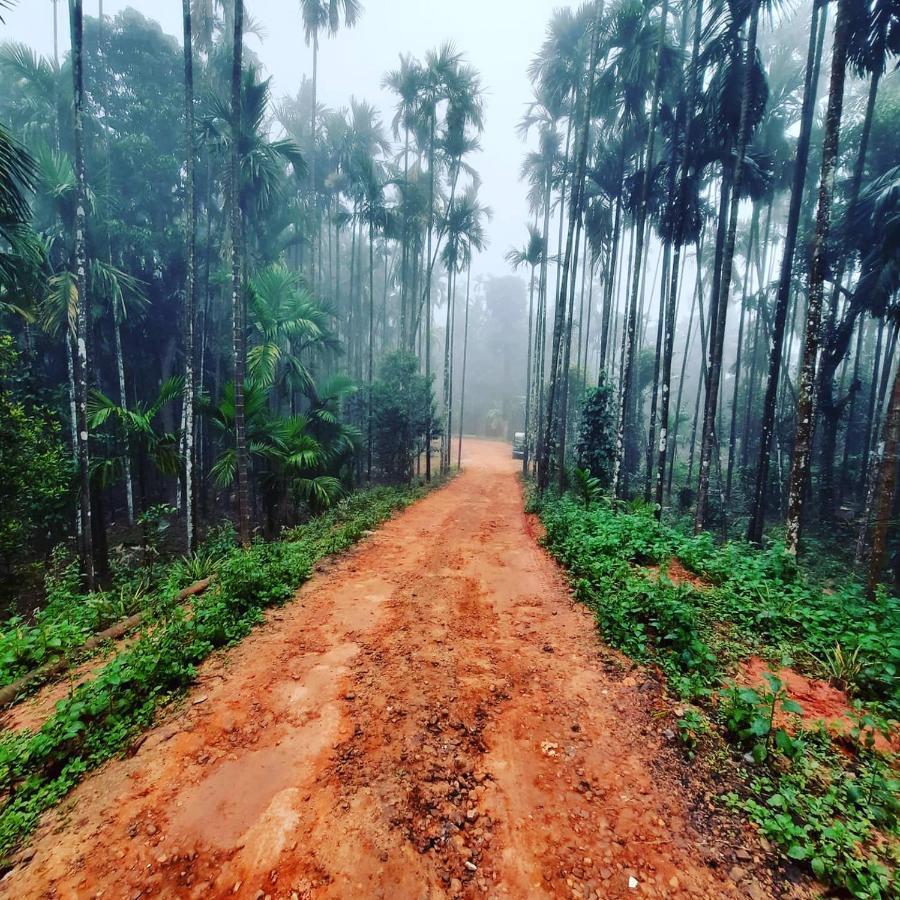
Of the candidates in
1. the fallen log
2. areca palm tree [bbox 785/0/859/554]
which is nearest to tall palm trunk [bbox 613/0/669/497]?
areca palm tree [bbox 785/0/859/554]

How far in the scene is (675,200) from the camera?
1028cm

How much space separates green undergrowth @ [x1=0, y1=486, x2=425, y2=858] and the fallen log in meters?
0.29

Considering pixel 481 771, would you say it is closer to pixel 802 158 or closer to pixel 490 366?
pixel 802 158

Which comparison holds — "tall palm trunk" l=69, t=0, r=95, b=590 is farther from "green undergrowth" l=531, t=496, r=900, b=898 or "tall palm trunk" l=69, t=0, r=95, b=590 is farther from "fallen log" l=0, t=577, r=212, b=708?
"green undergrowth" l=531, t=496, r=900, b=898

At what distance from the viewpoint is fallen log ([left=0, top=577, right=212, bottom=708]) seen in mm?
3471

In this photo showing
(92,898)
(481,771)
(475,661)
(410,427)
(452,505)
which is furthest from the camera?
(410,427)

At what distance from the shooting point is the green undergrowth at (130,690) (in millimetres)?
2488

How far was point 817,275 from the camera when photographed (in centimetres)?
577

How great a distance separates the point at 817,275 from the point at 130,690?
363 inches

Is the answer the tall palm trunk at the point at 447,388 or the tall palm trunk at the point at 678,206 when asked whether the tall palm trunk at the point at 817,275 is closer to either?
the tall palm trunk at the point at 678,206

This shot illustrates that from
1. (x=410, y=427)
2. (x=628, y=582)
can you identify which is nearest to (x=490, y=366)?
(x=410, y=427)

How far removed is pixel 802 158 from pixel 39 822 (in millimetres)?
13290

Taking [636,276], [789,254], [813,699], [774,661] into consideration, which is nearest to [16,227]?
[774,661]

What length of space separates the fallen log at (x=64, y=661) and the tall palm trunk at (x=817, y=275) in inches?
323
